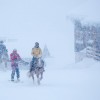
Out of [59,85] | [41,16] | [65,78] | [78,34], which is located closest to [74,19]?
[78,34]

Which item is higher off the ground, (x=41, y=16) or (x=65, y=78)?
(x=41, y=16)

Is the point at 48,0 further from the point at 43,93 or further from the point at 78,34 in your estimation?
the point at 43,93

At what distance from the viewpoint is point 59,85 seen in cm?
1762

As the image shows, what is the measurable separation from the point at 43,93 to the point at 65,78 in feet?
17.5

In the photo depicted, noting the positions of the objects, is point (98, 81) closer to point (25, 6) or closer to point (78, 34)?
point (78, 34)

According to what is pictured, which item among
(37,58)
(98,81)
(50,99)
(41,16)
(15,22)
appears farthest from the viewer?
(41,16)

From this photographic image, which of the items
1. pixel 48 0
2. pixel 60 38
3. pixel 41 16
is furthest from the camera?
pixel 48 0

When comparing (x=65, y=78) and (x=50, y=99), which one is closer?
(x=50, y=99)

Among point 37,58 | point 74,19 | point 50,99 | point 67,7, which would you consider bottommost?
point 50,99

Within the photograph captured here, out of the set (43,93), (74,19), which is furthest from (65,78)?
(74,19)

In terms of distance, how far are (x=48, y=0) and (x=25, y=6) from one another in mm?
11266

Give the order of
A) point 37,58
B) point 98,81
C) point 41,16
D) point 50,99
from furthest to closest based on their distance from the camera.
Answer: point 41,16 → point 98,81 → point 37,58 → point 50,99

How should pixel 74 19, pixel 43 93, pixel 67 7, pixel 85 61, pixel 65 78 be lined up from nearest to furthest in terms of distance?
pixel 43 93 < pixel 65 78 < pixel 85 61 < pixel 74 19 < pixel 67 7

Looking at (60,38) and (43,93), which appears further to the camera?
(60,38)
